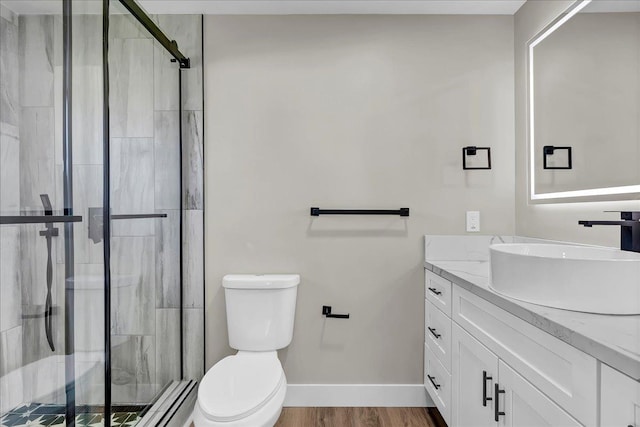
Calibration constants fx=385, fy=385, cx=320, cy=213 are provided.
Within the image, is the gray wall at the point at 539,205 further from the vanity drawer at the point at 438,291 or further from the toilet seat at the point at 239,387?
the toilet seat at the point at 239,387

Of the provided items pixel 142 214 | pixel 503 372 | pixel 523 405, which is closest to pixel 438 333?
pixel 503 372

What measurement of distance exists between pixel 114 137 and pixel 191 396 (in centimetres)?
144

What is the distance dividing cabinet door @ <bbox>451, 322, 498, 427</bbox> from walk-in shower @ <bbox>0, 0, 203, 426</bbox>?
1359 millimetres

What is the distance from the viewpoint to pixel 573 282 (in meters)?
1.02

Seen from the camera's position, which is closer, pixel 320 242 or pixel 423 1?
pixel 423 1

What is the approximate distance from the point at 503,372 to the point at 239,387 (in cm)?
102

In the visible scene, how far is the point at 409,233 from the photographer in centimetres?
223

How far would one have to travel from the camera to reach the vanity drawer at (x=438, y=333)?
180cm

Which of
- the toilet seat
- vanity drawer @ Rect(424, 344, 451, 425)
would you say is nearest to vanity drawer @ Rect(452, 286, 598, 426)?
vanity drawer @ Rect(424, 344, 451, 425)

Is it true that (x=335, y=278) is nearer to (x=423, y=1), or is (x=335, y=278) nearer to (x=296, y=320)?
(x=296, y=320)

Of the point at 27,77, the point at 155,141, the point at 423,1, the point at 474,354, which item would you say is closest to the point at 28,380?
the point at 27,77

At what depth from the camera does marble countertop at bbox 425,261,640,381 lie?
76 centimetres

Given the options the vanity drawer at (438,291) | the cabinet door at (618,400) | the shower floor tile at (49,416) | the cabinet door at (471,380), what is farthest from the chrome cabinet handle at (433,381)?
the shower floor tile at (49,416)

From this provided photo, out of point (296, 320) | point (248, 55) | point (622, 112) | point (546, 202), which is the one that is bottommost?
point (296, 320)
